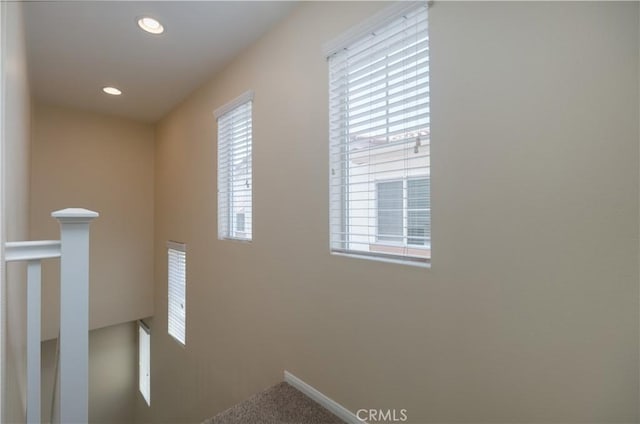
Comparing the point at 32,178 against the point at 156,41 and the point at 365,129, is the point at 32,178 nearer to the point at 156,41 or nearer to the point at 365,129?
the point at 156,41

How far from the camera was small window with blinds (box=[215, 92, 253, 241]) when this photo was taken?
230 cm

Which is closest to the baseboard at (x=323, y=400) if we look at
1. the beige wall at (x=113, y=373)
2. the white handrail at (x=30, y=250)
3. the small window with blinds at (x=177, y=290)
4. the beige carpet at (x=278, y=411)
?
the beige carpet at (x=278, y=411)

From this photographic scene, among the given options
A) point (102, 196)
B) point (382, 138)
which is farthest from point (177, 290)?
point (382, 138)

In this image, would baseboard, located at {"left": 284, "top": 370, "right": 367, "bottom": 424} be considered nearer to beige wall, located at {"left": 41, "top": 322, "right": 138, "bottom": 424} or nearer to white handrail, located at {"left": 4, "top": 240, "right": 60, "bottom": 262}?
white handrail, located at {"left": 4, "top": 240, "right": 60, "bottom": 262}

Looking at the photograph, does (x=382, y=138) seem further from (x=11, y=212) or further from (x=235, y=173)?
(x=11, y=212)

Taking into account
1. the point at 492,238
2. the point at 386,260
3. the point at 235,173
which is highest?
the point at 235,173

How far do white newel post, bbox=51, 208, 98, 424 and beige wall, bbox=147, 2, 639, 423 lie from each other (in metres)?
1.01

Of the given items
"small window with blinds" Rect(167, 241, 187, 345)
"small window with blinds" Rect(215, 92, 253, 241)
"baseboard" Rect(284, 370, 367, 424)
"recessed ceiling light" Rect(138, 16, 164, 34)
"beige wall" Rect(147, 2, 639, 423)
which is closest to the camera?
"beige wall" Rect(147, 2, 639, 423)

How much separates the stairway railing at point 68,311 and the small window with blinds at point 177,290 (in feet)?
7.03

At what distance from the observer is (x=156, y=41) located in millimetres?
2141

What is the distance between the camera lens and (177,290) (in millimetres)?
3475

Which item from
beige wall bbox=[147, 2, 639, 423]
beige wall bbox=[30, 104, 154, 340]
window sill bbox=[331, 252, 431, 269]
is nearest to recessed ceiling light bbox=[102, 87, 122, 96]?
beige wall bbox=[30, 104, 154, 340]

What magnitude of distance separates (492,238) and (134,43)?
266 centimetres

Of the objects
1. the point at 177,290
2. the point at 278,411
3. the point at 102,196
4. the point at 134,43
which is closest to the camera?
the point at 278,411
